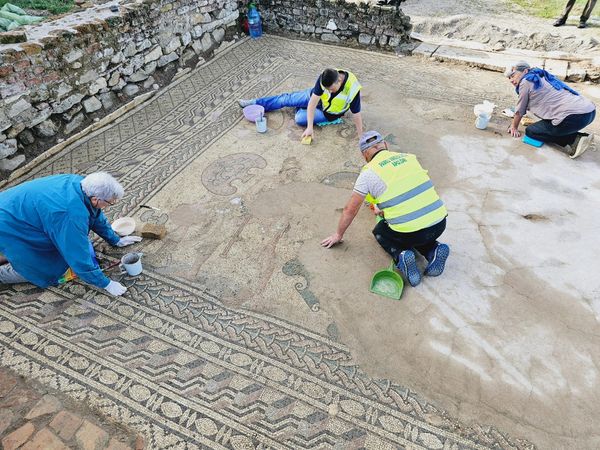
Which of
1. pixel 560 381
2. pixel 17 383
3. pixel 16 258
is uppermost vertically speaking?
pixel 16 258

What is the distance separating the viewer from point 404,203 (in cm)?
330

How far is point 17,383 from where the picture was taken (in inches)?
111

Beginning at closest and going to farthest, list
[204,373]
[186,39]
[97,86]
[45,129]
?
1. [204,373]
2. [45,129]
3. [97,86]
4. [186,39]

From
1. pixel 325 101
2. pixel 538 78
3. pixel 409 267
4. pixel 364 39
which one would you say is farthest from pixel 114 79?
pixel 538 78

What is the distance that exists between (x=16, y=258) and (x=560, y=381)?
4.27 m

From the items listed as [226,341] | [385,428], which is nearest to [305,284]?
[226,341]

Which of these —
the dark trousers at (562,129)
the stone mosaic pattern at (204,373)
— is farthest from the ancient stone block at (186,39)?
the dark trousers at (562,129)

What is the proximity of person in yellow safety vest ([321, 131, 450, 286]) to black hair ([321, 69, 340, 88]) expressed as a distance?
154cm

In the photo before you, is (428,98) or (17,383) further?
(428,98)

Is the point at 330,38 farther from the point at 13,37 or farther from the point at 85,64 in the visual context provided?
the point at 13,37

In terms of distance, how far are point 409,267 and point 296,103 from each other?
3322mm

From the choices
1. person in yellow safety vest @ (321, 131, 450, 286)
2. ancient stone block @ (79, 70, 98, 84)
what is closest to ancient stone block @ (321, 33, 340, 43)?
ancient stone block @ (79, 70, 98, 84)

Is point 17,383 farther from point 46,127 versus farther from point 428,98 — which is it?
point 428,98

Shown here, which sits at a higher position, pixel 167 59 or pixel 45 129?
pixel 167 59
